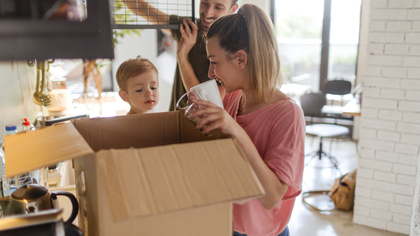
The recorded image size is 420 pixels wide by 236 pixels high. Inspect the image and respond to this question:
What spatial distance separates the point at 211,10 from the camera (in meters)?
1.66

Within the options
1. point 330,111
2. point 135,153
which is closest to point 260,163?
point 135,153

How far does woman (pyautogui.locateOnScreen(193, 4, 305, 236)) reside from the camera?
0.94 meters

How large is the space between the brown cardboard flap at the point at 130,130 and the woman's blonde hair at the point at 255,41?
258 mm

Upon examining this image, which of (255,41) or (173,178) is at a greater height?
(255,41)

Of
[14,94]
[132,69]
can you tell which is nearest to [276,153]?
[132,69]

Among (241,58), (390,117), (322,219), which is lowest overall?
(322,219)

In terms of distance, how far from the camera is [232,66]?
1.07 meters

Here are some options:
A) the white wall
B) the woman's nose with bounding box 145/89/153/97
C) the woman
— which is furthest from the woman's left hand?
the woman's nose with bounding box 145/89/153/97

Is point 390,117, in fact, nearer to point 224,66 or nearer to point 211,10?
point 211,10

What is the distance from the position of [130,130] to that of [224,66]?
1.10 feet

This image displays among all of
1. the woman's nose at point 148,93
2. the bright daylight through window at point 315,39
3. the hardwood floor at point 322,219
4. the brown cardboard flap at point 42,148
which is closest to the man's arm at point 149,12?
the woman's nose at point 148,93

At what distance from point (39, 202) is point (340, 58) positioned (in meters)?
5.03

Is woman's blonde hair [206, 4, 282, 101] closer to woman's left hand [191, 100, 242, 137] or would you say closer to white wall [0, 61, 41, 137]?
woman's left hand [191, 100, 242, 137]

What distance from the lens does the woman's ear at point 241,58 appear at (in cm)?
104
